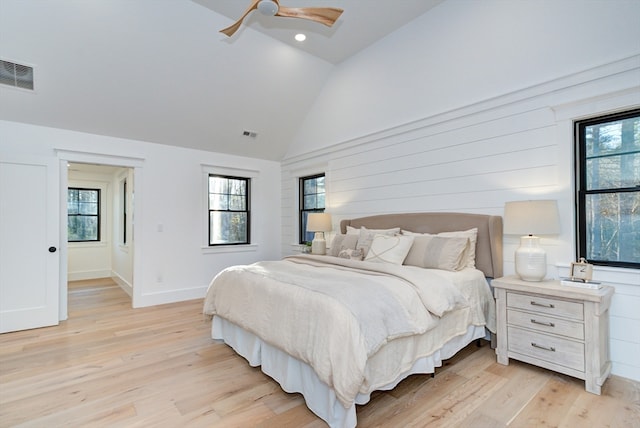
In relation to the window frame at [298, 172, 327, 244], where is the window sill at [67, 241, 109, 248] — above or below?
below

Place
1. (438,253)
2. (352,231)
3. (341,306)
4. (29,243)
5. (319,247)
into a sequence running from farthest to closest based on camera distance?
1. (319,247)
2. (352,231)
3. (29,243)
4. (438,253)
5. (341,306)

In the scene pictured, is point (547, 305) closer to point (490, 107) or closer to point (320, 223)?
point (490, 107)

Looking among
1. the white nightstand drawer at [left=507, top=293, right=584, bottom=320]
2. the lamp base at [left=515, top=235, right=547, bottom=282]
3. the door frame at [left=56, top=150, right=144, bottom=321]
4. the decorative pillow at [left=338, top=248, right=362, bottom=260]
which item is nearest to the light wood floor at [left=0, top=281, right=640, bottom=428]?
the white nightstand drawer at [left=507, top=293, right=584, bottom=320]

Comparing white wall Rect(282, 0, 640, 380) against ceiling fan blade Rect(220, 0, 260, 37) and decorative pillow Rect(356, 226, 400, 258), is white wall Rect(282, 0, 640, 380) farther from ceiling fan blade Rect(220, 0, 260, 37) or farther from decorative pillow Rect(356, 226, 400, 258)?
ceiling fan blade Rect(220, 0, 260, 37)

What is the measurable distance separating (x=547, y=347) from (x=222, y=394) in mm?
2460

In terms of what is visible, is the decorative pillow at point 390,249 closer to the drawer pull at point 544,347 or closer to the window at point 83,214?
the drawer pull at point 544,347

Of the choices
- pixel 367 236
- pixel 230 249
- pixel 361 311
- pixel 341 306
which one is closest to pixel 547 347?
pixel 361 311

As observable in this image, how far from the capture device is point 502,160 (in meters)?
3.15

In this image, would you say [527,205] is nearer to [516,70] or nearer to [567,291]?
[567,291]

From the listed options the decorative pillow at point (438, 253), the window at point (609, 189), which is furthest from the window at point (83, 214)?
the window at point (609, 189)

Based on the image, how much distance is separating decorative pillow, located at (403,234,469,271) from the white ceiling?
99.7 inches

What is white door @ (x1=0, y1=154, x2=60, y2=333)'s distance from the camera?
11.9 ft

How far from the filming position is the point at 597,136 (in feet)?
8.75

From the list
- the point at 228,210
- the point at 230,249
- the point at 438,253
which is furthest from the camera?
the point at 228,210
